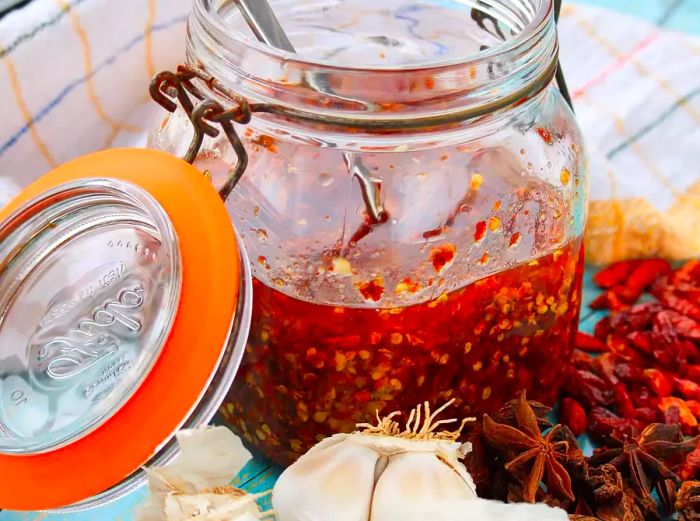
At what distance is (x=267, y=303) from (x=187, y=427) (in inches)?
5.9

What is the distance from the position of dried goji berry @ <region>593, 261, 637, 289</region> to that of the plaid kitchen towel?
0.02 metres

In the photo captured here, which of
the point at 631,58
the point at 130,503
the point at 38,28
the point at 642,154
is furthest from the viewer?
the point at 631,58

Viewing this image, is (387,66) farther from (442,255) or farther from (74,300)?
(74,300)

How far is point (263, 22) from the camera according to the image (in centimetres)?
90

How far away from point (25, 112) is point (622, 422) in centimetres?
83

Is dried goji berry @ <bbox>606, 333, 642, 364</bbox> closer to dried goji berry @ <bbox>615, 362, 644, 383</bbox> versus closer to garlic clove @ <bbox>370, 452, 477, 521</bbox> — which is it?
dried goji berry @ <bbox>615, 362, 644, 383</bbox>

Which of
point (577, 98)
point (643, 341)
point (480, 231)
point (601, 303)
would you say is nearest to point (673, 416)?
point (643, 341)

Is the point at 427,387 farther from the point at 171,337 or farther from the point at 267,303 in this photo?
the point at 171,337

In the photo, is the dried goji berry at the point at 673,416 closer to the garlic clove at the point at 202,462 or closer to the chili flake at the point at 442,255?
the chili flake at the point at 442,255

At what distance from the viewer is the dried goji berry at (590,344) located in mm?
1170

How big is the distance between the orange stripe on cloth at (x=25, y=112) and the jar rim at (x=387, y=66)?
44cm

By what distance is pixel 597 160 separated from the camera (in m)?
1.32

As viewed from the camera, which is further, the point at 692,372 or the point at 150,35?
the point at 150,35

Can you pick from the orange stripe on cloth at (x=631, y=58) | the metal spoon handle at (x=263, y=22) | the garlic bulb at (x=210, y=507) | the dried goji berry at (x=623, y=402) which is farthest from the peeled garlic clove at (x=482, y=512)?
the orange stripe on cloth at (x=631, y=58)
